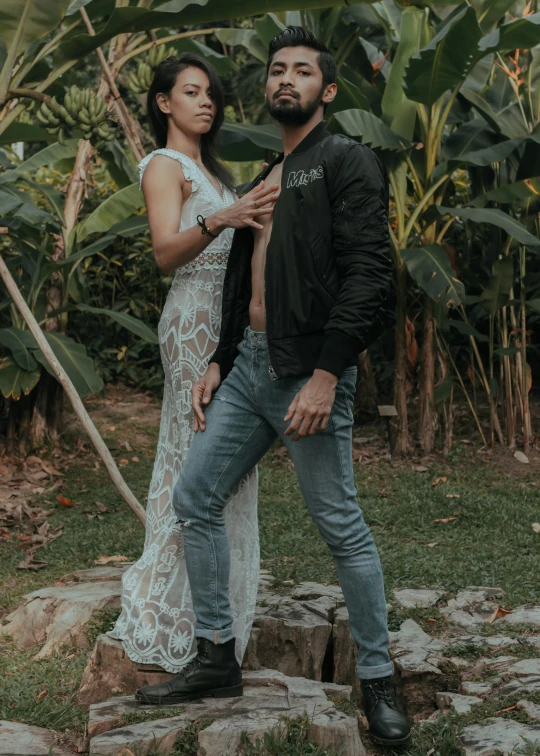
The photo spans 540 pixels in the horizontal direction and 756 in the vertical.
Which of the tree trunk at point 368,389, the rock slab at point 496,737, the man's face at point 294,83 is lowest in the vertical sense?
the rock slab at point 496,737

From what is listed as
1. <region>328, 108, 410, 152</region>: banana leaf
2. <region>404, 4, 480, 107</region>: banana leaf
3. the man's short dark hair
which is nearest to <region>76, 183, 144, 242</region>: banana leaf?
<region>328, 108, 410, 152</region>: banana leaf

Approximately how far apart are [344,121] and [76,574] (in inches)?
140

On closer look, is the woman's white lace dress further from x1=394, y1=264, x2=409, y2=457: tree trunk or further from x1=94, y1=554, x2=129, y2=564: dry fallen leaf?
x1=394, y1=264, x2=409, y2=457: tree trunk

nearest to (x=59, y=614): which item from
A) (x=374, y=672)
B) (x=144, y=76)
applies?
(x=374, y=672)

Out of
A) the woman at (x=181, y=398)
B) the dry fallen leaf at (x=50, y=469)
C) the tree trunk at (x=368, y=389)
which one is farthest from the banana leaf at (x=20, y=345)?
the woman at (x=181, y=398)

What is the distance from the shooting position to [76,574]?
466cm

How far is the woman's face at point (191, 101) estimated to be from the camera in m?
3.40

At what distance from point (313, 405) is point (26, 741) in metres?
1.46

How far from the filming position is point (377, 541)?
225 inches

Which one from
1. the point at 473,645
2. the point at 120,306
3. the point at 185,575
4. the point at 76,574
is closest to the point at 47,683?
the point at 185,575

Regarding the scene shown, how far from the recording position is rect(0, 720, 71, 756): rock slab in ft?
9.56

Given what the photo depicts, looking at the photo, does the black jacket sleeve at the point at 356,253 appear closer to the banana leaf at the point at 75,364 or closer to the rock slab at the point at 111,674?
the rock slab at the point at 111,674

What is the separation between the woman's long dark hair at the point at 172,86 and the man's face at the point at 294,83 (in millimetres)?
620

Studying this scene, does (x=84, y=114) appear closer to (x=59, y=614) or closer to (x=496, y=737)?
(x=59, y=614)
